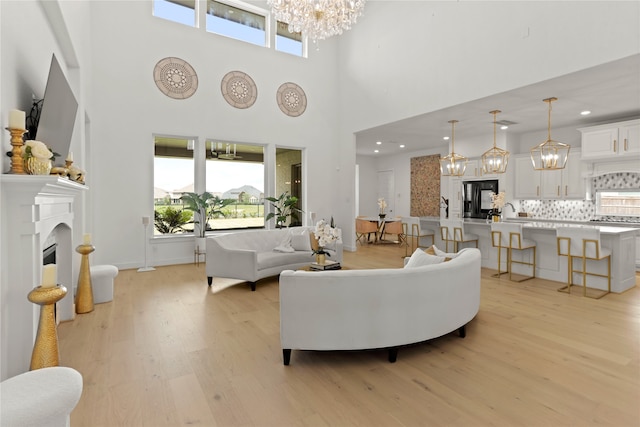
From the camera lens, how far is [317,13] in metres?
4.70

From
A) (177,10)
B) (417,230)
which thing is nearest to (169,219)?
(177,10)

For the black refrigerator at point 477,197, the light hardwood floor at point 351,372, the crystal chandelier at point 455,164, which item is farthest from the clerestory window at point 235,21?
the light hardwood floor at point 351,372

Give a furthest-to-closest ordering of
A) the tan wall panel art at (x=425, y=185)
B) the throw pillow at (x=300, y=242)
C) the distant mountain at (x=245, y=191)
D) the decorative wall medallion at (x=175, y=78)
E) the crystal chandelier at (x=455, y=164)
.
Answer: the tan wall panel art at (x=425, y=185) < the distant mountain at (x=245, y=191) < the decorative wall medallion at (x=175, y=78) < the crystal chandelier at (x=455, y=164) < the throw pillow at (x=300, y=242)

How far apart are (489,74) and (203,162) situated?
217 inches

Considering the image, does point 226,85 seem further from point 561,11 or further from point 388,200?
point 388,200

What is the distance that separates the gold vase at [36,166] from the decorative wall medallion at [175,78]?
5178 mm

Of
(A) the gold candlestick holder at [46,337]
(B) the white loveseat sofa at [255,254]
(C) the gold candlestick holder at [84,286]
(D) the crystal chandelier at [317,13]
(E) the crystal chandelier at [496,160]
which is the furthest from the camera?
(E) the crystal chandelier at [496,160]

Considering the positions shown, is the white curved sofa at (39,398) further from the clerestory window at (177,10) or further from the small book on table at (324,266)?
the clerestory window at (177,10)

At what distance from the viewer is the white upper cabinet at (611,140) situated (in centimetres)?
617

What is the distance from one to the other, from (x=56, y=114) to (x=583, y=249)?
609 cm

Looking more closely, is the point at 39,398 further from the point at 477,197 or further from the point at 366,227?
the point at 477,197

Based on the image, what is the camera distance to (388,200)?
12875 mm

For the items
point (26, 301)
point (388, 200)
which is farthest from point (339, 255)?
point (388, 200)

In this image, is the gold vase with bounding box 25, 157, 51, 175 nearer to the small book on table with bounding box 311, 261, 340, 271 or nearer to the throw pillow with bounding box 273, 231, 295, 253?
the small book on table with bounding box 311, 261, 340, 271
